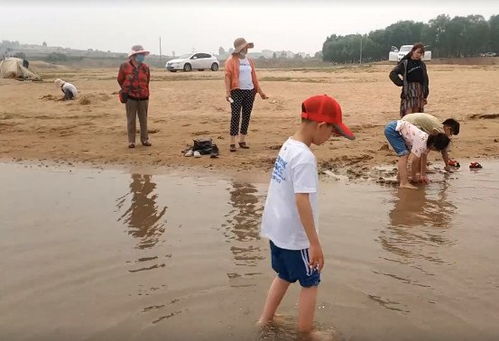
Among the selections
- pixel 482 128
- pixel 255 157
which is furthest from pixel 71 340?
pixel 482 128

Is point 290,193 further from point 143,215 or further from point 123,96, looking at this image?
point 123,96

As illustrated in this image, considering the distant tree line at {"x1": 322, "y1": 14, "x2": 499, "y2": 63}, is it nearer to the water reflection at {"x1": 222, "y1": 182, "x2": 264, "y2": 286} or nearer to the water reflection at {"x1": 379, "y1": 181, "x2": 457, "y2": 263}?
the water reflection at {"x1": 379, "y1": 181, "x2": 457, "y2": 263}

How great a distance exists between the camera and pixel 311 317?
311 cm

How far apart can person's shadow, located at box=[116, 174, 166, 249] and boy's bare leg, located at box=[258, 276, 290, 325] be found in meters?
1.70

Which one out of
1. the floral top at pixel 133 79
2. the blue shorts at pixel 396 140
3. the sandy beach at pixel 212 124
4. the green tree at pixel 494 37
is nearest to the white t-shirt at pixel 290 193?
the blue shorts at pixel 396 140

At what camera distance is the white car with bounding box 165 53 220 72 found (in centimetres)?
3350

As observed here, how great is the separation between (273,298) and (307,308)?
0.85 ft

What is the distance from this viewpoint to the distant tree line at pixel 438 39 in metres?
63.7

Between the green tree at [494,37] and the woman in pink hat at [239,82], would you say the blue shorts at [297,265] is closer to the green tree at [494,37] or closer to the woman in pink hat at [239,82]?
the woman in pink hat at [239,82]

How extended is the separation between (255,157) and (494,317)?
203 inches

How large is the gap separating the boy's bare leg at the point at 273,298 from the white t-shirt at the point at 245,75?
17.9ft

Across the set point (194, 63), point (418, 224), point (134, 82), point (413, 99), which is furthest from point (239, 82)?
point (194, 63)

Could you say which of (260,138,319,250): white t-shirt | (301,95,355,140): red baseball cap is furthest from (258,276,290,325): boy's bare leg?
(301,95,355,140): red baseball cap

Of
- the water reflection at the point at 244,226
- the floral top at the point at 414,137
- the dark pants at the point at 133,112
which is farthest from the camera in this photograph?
the dark pants at the point at 133,112
